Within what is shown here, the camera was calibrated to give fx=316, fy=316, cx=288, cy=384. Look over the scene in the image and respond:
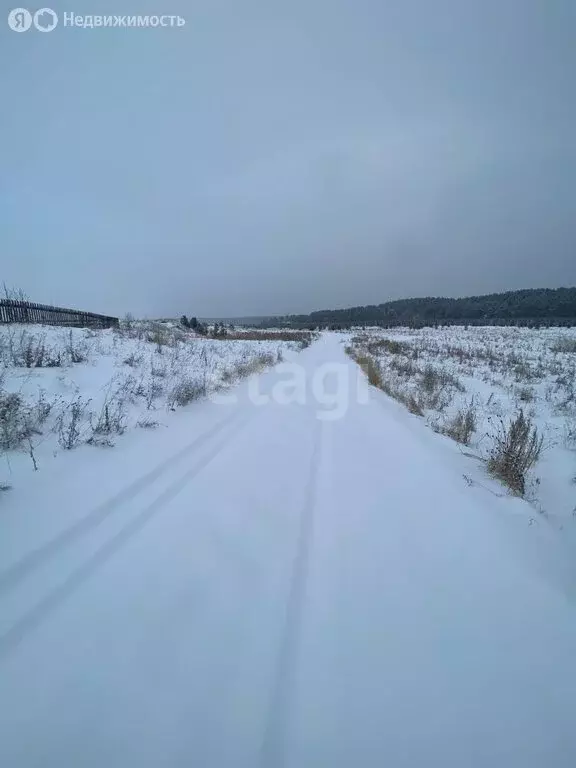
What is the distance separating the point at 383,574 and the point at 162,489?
2.43m

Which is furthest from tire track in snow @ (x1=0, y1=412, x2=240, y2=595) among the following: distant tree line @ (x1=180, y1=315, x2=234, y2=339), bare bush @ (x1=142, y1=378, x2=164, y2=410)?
distant tree line @ (x1=180, y1=315, x2=234, y2=339)

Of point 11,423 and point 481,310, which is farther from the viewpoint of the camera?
point 481,310

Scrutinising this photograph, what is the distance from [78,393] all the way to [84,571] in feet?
13.8

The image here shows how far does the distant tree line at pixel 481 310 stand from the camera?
71588 mm

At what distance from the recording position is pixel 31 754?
1392mm

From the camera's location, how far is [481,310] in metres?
90.5

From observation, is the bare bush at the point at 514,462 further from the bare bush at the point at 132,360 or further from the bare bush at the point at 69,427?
the bare bush at the point at 132,360

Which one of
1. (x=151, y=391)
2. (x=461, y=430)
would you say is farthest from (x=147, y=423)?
(x=461, y=430)

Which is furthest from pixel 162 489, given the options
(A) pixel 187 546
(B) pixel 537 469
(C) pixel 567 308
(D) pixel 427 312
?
(D) pixel 427 312

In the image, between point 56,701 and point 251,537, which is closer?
point 56,701

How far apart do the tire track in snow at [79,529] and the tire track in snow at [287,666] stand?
1846 mm

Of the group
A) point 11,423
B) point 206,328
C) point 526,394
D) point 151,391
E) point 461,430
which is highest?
point 206,328

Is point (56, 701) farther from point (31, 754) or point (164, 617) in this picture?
point (164, 617)

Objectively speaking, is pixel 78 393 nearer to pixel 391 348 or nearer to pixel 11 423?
pixel 11 423
